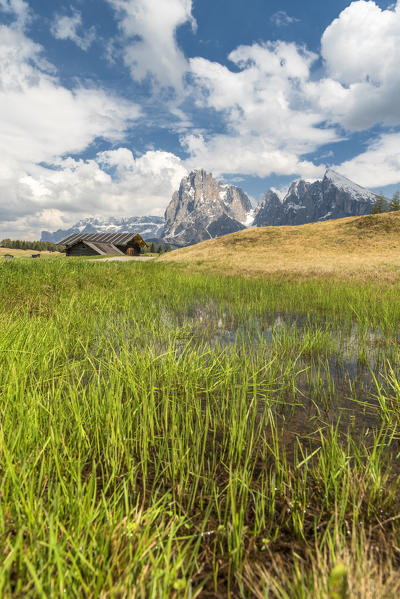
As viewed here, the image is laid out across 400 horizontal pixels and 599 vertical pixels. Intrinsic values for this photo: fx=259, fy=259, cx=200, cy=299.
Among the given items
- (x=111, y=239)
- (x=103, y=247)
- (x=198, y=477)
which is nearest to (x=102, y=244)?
(x=103, y=247)

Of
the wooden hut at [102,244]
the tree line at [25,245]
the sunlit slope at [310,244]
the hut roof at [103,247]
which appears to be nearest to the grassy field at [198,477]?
the sunlit slope at [310,244]

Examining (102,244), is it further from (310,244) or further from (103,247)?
(310,244)

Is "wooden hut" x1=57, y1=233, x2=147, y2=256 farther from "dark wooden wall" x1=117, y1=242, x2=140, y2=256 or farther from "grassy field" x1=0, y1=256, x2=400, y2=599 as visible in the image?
"grassy field" x1=0, y1=256, x2=400, y2=599

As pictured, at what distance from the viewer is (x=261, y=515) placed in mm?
1666

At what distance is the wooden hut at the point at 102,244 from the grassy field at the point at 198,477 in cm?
5422

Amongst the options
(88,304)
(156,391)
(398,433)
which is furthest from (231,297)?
(398,433)

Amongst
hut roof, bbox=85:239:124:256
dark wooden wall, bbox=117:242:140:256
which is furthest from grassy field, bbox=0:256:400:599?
dark wooden wall, bbox=117:242:140:256

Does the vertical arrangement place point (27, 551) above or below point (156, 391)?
above

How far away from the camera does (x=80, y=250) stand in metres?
55.6

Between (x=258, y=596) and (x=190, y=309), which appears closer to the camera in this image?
(x=258, y=596)

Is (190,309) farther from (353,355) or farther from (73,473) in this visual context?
(73,473)

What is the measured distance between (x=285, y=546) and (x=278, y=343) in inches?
143

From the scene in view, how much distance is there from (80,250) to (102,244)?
493 cm

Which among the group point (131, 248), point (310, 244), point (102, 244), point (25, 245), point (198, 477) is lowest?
point (198, 477)
